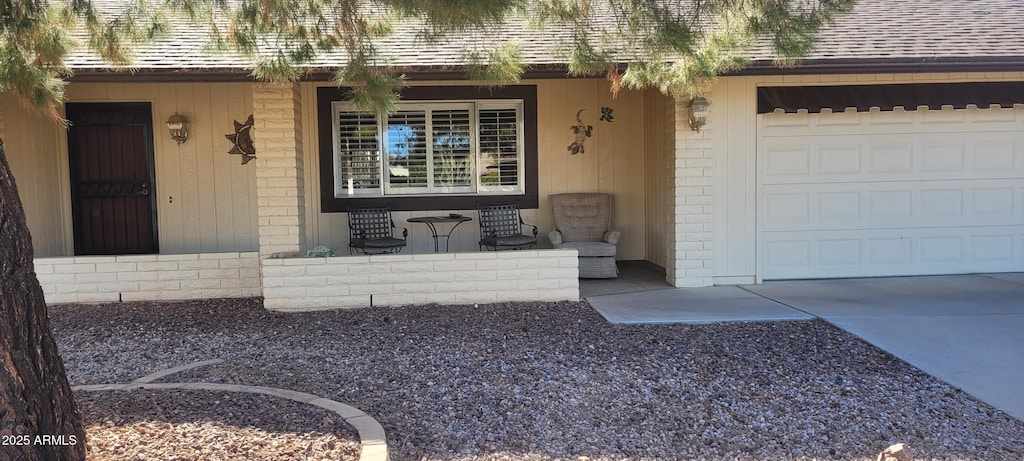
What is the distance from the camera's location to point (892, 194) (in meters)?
8.23

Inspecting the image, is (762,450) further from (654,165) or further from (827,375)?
(654,165)

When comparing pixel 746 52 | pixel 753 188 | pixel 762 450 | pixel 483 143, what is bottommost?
pixel 762 450

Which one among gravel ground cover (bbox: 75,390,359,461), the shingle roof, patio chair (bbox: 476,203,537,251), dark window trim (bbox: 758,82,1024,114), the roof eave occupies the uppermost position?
the shingle roof

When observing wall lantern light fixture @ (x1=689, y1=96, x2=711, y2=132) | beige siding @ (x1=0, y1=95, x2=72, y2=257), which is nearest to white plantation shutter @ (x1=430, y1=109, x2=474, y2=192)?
wall lantern light fixture @ (x1=689, y1=96, x2=711, y2=132)

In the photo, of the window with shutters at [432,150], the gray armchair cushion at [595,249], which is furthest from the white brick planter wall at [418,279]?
the window with shutters at [432,150]

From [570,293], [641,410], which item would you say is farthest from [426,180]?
[641,410]

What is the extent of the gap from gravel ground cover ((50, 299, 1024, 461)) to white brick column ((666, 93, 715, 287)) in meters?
1.66

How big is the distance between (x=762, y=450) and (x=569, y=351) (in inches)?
80.3

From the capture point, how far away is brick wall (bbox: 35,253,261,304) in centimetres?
725

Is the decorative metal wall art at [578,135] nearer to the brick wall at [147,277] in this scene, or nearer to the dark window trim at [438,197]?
the dark window trim at [438,197]

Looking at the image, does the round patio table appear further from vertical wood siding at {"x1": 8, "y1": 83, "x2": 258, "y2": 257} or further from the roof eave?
the roof eave

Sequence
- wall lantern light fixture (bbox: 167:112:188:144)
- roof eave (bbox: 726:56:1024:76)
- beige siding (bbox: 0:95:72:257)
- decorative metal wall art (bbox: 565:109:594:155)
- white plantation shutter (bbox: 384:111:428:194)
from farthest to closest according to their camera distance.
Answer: decorative metal wall art (bbox: 565:109:594:155) → white plantation shutter (bbox: 384:111:428:194) → wall lantern light fixture (bbox: 167:112:188:144) → beige siding (bbox: 0:95:72:257) → roof eave (bbox: 726:56:1024:76)

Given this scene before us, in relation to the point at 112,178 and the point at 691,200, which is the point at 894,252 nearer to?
the point at 691,200

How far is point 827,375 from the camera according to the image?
4664mm
